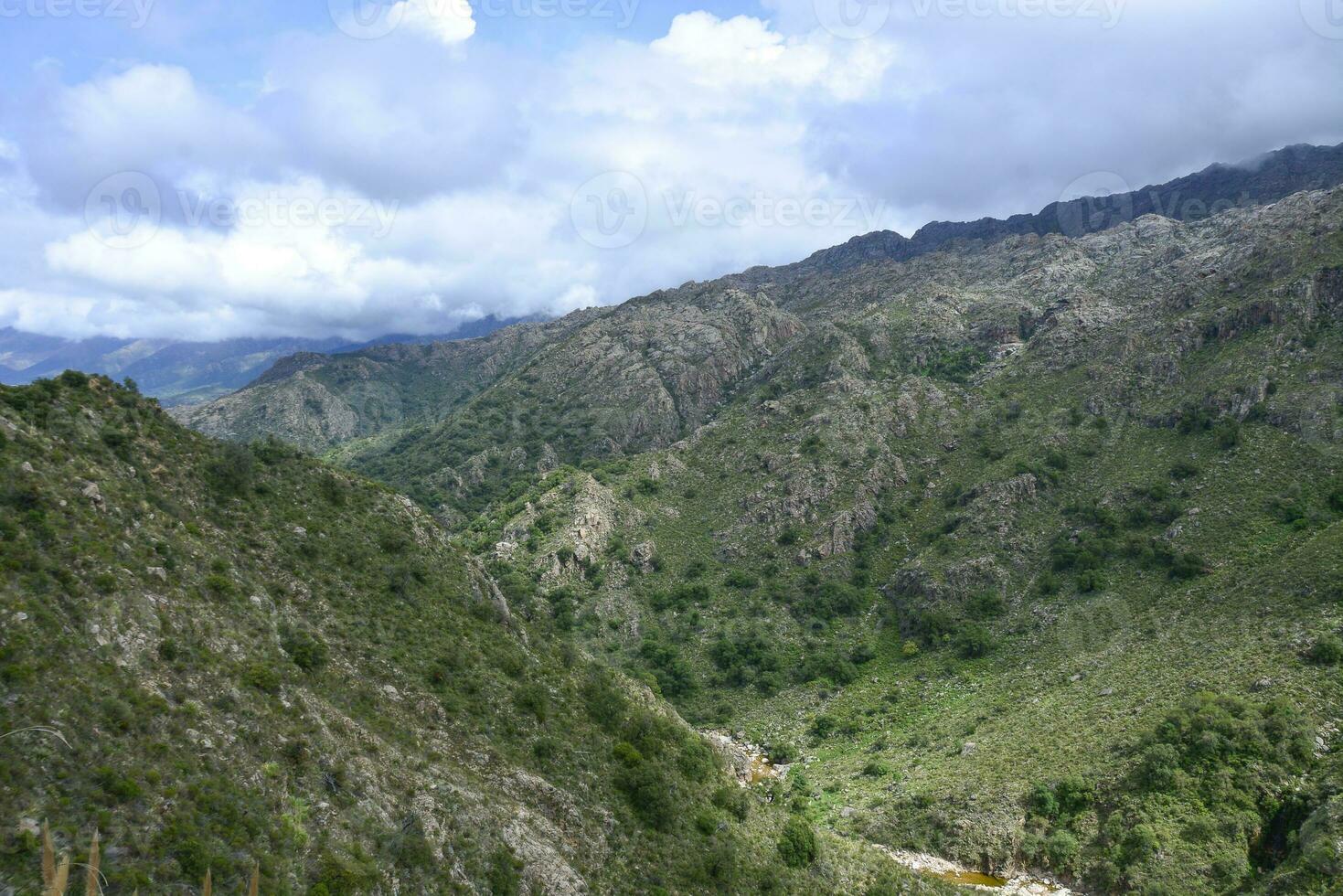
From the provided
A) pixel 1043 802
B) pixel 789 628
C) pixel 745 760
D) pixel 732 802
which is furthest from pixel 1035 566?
pixel 732 802

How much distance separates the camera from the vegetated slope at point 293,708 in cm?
2191

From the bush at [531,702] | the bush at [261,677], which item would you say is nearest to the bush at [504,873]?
the bush at [531,702]

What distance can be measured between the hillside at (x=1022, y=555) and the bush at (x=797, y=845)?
35.1 feet

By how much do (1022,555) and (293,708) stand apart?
8992 cm

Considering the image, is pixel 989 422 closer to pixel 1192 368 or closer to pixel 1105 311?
pixel 1192 368

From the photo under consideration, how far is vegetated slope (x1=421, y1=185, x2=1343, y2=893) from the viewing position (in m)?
49.8

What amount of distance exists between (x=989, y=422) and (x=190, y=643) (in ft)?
384

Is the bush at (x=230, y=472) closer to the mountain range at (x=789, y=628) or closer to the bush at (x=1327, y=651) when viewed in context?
the mountain range at (x=789, y=628)

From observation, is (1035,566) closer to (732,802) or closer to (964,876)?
(964,876)

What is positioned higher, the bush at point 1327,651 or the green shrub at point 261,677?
the green shrub at point 261,677

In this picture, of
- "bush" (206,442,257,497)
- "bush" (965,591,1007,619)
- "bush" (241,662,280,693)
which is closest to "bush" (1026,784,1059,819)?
"bush" (965,591,1007,619)

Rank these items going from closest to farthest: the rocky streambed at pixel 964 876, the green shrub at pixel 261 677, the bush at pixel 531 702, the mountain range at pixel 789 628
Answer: the mountain range at pixel 789 628, the green shrub at pixel 261 677, the bush at pixel 531 702, the rocky streambed at pixel 964 876

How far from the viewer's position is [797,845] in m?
45.8

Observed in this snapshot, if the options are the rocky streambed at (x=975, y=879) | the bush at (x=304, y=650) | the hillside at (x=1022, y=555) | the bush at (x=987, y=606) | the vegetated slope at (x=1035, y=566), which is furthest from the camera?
the bush at (x=987, y=606)
